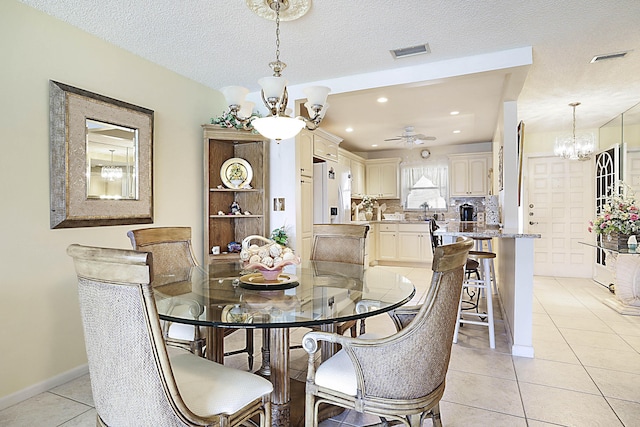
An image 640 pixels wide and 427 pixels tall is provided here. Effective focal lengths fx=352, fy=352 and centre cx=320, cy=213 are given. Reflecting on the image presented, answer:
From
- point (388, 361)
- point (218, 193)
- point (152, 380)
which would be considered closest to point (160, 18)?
point (218, 193)

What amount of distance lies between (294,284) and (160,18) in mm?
1976

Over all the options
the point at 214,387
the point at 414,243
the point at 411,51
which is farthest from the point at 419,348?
the point at 414,243

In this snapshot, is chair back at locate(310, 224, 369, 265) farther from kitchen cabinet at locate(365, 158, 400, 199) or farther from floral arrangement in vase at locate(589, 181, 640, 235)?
kitchen cabinet at locate(365, 158, 400, 199)

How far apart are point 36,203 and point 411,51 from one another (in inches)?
114

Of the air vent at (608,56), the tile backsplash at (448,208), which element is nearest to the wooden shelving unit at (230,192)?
the air vent at (608,56)

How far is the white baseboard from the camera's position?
2.09 metres

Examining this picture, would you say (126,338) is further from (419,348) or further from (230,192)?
(230,192)

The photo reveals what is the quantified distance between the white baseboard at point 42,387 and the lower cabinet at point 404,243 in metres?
5.43

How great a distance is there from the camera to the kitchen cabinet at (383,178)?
288 inches

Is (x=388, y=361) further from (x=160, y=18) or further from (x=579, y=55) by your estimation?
(x=579, y=55)

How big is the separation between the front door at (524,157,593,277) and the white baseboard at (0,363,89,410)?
632cm

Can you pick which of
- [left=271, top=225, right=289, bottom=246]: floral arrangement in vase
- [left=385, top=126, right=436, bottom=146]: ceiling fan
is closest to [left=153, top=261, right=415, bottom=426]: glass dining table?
[left=271, top=225, right=289, bottom=246]: floral arrangement in vase

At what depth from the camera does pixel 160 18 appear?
7.70 ft

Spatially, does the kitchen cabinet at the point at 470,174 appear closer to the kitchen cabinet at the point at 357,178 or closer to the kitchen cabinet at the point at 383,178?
the kitchen cabinet at the point at 383,178
